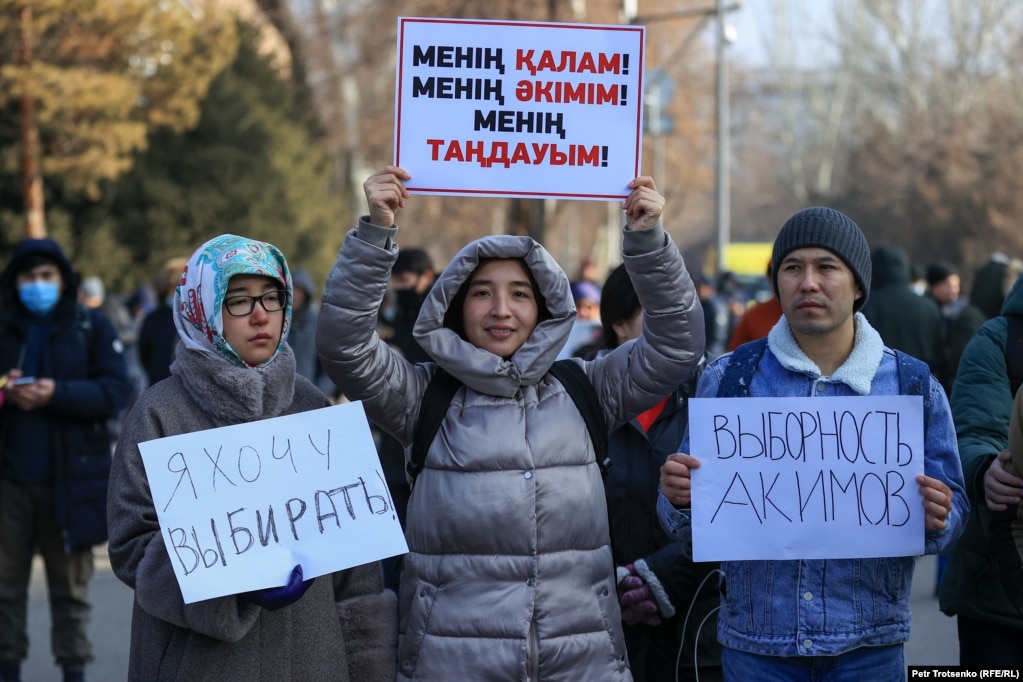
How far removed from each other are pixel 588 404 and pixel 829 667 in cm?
93

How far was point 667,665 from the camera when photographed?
14.6 ft

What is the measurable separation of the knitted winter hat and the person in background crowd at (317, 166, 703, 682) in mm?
294

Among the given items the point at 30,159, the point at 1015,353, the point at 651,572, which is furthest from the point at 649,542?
the point at 30,159

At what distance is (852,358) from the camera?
357 centimetres

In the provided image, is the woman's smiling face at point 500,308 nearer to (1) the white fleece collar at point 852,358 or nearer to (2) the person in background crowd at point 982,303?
(1) the white fleece collar at point 852,358

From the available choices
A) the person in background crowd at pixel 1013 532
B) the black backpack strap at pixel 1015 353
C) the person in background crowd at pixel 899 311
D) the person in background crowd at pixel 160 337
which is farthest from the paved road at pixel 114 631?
the person in background crowd at pixel 1013 532

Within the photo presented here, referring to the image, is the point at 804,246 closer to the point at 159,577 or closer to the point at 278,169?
the point at 159,577

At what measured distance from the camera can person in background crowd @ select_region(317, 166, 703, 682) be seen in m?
3.49

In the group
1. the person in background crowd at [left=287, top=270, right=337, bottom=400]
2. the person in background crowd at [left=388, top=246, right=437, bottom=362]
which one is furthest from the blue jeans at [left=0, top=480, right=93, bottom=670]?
the person in background crowd at [left=287, top=270, right=337, bottom=400]

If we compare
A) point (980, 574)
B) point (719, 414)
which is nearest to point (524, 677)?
point (719, 414)

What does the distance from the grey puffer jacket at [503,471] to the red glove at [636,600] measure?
62 cm

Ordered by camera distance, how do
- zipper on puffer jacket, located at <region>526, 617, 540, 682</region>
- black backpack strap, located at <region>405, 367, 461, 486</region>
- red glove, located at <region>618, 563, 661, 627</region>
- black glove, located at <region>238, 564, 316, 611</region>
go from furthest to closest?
red glove, located at <region>618, 563, 661, 627</region>, black backpack strap, located at <region>405, 367, 461, 486</region>, zipper on puffer jacket, located at <region>526, 617, 540, 682</region>, black glove, located at <region>238, 564, 316, 611</region>

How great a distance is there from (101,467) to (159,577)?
3.17 m

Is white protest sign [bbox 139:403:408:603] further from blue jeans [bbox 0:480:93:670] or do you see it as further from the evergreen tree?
the evergreen tree
